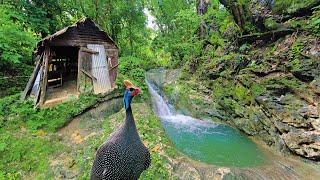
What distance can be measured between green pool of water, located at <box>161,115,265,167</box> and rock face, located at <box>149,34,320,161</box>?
0.60 meters

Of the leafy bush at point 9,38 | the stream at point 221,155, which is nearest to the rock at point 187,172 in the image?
the stream at point 221,155

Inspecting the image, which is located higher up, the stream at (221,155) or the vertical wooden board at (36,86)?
the vertical wooden board at (36,86)

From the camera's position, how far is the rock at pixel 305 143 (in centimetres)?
774

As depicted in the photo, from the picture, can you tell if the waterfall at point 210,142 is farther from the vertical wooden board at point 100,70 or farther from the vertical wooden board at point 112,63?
the vertical wooden board at point 100,70

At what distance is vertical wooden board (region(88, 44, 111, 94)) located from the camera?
1252 centimetres

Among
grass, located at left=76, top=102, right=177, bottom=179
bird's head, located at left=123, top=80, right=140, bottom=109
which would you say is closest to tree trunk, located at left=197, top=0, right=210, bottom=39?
grass, located at left=76, top=102, right=177, bottom=179

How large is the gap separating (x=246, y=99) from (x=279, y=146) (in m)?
2.75

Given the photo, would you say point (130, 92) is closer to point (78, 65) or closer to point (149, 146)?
point (149, 146)

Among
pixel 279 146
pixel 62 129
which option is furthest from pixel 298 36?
pixel 62 129

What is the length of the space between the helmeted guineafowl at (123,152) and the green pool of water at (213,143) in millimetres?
4719

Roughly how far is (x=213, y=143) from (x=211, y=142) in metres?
0.11

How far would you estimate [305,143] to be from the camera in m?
8.09

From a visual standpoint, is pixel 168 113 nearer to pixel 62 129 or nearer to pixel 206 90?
pixel 206 90

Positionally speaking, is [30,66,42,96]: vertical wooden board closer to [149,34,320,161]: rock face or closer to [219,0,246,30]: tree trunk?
[149,34,320,161]: rock face
